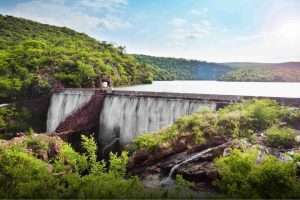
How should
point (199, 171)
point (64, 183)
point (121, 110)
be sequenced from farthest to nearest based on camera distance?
point (121, 110) < point (199, 171) < point (64, 183)

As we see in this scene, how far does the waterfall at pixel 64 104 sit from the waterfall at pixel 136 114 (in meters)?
2.49

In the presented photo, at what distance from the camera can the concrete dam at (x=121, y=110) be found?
21359mm

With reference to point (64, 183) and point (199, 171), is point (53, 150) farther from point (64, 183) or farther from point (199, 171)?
point (64, 183)

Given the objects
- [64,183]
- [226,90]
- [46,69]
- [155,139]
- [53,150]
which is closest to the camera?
[64,183]

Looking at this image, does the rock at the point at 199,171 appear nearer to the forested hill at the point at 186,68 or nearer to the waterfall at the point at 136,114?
the waterfall at the point at 136,114

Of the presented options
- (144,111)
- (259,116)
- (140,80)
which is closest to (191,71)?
(140,80)

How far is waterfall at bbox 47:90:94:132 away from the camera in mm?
29078

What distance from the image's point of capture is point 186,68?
364 ft

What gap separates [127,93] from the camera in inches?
1009

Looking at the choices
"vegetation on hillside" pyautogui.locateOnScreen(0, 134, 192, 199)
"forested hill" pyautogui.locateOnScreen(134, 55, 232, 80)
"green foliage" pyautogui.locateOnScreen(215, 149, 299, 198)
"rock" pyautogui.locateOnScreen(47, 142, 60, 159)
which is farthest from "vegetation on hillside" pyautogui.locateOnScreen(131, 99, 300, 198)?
"forested hill" pyautogui.locateOnScreen(134, 55, 232, 80)

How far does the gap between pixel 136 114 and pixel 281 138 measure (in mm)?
12381

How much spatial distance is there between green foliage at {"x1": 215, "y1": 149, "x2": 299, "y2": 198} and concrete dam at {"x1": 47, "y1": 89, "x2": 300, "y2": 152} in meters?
8.78

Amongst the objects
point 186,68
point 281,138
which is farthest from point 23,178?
point 186,68

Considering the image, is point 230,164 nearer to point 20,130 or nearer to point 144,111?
point 144,111
